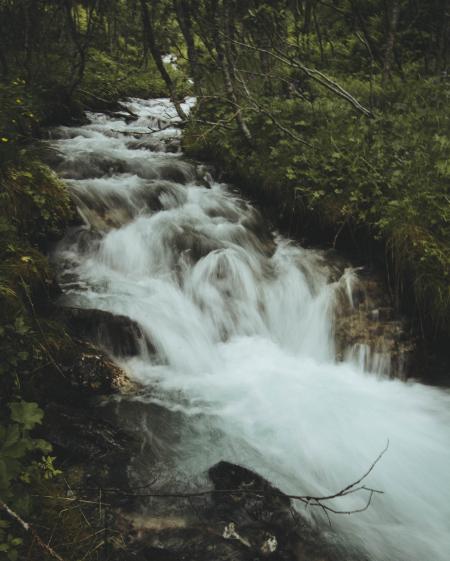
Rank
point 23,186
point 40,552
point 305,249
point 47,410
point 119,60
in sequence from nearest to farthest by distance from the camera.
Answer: point 40,552 < point 47,410 < point 23,186 < point 305,249 < point 119,60

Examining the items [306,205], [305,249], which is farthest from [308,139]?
[305,249]

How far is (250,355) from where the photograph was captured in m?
5.09

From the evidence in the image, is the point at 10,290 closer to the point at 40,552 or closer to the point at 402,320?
the point at 40,552

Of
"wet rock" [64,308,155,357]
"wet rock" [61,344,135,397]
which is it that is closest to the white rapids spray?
"wet rock" [64,308,155,357]

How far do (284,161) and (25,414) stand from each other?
5703mm

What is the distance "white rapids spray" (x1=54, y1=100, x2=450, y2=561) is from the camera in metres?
3.55

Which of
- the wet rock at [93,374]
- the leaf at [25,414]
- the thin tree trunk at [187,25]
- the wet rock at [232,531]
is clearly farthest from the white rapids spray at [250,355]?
the thin tree trunk at [187,25]

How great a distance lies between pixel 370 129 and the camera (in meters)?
7.06

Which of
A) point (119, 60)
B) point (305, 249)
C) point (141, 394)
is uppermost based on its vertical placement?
point (119, 60)

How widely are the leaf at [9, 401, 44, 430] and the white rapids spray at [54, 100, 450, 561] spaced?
1.59 meters

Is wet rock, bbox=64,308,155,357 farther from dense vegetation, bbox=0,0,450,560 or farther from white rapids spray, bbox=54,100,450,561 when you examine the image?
dense vegetation, bbox=0,0,450,560

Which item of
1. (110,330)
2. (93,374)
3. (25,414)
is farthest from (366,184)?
(25,414)

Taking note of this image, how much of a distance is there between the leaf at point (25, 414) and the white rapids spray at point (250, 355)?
159 centimetres

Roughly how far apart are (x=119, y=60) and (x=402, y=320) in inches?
630
